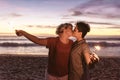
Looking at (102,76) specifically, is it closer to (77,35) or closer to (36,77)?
(36,77)

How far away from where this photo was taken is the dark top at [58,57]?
7.11 meters

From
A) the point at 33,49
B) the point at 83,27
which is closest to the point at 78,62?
the point at 83,27

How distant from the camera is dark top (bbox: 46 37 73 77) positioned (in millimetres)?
7105

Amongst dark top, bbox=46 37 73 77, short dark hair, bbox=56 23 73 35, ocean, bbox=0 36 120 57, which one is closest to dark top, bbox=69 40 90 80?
dark top, bbox=46 37 73 77

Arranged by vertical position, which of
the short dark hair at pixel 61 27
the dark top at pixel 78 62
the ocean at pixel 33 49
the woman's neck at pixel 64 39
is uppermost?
the short dark hair at pixel 61 27

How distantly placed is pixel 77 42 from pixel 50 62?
0.71m

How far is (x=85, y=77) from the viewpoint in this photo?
23.0ft

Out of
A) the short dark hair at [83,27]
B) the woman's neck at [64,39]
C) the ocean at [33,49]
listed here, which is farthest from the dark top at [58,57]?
the ocean at [33,49]

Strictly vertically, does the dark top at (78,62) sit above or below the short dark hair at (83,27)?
below

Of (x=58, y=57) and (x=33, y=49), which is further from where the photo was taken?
(x=33, y=49)

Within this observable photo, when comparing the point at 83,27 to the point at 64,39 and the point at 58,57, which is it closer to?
the point at 64,39

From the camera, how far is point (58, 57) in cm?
710

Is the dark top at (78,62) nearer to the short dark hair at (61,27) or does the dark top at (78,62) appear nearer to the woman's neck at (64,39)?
the woman's neck at (64,39)

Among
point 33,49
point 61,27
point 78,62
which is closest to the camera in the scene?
point 78,62
